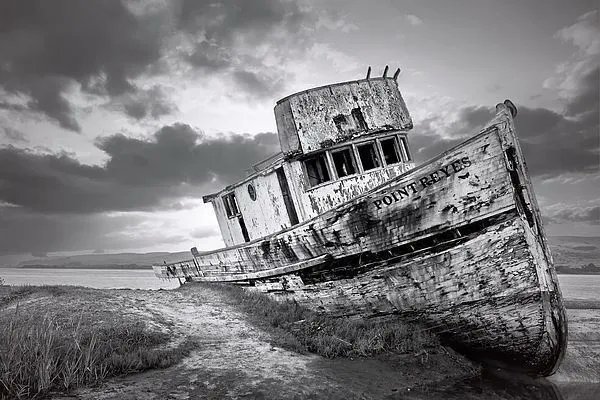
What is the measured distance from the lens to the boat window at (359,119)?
7.91 meters

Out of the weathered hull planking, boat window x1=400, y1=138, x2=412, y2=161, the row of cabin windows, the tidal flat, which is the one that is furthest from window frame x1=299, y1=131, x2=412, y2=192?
the tidal flat

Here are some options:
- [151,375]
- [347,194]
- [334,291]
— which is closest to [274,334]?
[334,291]

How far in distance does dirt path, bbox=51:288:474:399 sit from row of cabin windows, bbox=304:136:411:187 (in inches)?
134

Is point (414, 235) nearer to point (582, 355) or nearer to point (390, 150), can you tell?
point (390, 150)

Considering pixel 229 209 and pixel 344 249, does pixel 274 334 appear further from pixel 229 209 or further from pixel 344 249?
pixel 229 209

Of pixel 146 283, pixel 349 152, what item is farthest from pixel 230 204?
pixel 146 283

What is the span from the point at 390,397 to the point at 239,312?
4402 mm

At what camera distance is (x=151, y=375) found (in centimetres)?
452

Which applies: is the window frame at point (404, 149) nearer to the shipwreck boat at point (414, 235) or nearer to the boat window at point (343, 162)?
the shipwreck boat at point (414, 235)

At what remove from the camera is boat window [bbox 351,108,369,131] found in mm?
7910

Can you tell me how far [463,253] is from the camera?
560 centimetres

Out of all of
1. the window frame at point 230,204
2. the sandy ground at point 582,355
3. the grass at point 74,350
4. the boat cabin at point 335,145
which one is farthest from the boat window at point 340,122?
the sandy ground at point 582,355

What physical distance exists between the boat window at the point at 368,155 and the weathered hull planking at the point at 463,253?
83.8 inches

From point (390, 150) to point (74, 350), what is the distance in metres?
6.81
